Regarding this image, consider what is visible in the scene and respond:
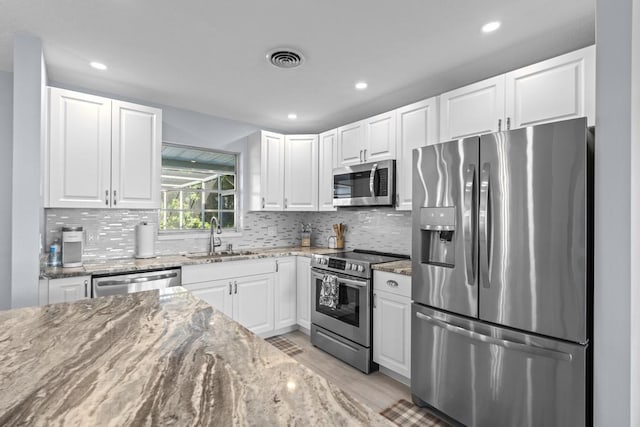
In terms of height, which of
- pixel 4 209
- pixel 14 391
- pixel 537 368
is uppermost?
pixel 4 209

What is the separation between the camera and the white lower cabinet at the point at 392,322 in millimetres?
2502

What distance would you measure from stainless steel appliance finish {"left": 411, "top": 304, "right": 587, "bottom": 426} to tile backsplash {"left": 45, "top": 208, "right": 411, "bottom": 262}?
126 cm

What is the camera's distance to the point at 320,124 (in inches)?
168

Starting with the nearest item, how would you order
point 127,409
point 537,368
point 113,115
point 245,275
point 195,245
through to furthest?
1. point 127,409
2. point 537,368
3. point 113,115
4. point 245,275
5. point 195,245

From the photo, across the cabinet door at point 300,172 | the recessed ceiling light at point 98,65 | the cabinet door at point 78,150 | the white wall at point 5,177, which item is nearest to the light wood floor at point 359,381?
A: the cabinet door at point 300,172

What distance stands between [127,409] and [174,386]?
0.35 ft

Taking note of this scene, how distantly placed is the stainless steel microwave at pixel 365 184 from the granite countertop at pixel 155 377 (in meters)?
2.16

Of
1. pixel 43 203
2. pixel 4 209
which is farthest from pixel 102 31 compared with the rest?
pixel 4 209

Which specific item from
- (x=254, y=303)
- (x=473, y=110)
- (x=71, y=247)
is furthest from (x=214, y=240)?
(x=473, y=110)

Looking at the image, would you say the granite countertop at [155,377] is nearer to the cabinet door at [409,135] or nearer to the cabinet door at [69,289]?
the cabinet door at [69,289]

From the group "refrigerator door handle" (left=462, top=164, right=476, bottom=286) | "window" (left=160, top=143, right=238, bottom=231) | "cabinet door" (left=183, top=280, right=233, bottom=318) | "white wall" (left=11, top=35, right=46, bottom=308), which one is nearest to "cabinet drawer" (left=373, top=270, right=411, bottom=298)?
"refrigerator door handle" (left=462, top=164, right=476, bottom=286)

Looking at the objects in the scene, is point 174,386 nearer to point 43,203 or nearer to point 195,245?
point 43,203

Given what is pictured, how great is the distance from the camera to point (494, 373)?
186 cm

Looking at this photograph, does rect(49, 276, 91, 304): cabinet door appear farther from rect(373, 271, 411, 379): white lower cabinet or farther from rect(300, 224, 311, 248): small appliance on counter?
rect(300, 224, 311, 248): small appliance on counter
